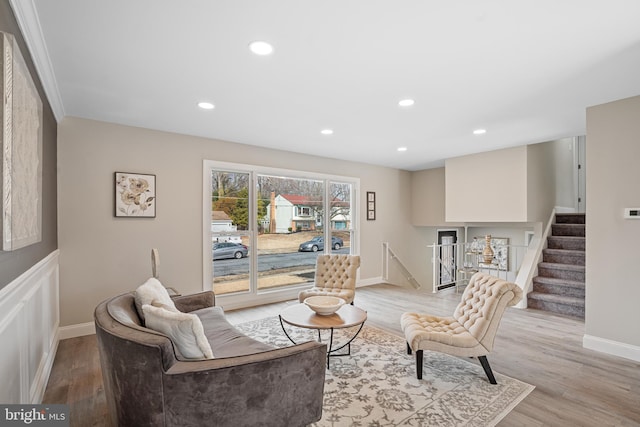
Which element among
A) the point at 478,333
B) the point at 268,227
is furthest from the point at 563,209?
the point at 268,227

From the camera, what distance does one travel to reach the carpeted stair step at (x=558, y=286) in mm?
4641

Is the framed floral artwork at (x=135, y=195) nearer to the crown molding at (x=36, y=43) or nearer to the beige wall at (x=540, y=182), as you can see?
the crown molding at (x=36, y=43)

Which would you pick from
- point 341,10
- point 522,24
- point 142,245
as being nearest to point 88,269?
point 142,245

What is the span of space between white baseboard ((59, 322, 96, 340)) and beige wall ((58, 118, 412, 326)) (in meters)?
0.05

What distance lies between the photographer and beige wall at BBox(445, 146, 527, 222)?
17.0 feet

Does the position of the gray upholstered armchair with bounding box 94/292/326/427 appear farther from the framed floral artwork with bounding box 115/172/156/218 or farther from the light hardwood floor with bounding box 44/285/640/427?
the framed floral artwork with bounding box 115/172/156/218

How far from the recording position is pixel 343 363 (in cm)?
300

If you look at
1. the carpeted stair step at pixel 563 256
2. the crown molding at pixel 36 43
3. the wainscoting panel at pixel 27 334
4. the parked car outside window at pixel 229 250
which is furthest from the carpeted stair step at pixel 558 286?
the crown molding at pixel 36 43

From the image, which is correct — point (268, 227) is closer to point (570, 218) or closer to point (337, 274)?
point (337, 274)

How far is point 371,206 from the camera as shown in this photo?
6688 millimetres

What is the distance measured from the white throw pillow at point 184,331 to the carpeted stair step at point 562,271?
5417 millimetres

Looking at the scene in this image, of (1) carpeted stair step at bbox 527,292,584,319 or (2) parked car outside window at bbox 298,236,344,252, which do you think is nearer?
(1) carpeted stair step at bbox 527,292,584,319

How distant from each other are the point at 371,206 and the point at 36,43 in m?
5.52

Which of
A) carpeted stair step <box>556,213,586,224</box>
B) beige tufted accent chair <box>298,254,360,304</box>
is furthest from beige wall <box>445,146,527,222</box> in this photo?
beige tufted accent chair <box>298,254,360,304</box>
